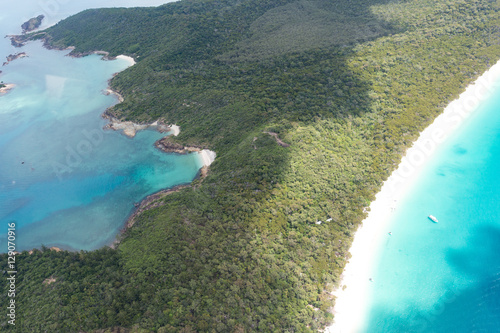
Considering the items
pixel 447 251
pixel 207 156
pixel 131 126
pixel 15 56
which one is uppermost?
pixel 15 56

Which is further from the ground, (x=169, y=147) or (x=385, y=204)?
(x=169, y=147)

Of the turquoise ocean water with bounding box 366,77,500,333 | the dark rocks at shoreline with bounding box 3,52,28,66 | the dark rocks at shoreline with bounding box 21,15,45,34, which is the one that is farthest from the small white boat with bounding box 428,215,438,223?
the dark rocks at shoreline with bounding box 21,15,45,34

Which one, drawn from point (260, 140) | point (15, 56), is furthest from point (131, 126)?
point (15, 56)

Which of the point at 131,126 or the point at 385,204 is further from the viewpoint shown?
the point at 131,126

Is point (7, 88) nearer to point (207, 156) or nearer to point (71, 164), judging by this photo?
point (71, 164)

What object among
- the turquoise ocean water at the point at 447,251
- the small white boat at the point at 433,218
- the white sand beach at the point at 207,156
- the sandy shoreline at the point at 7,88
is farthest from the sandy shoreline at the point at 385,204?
the sandy shoreline at the point at 7,88

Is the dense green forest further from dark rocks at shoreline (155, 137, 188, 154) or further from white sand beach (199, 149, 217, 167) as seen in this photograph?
dark rocks at shoreline (155, 137, 188, 154)
